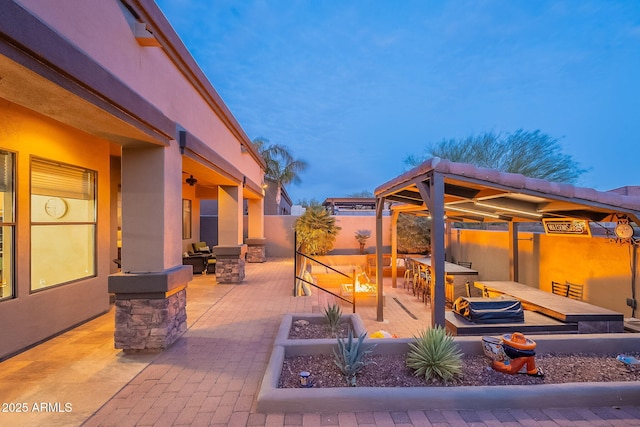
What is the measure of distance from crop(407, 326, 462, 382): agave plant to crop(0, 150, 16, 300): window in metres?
5.23

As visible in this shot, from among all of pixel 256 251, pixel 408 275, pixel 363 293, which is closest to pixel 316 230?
pixel 256 251

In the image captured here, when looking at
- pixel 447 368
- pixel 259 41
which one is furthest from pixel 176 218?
pixel 259 41

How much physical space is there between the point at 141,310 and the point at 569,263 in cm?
870

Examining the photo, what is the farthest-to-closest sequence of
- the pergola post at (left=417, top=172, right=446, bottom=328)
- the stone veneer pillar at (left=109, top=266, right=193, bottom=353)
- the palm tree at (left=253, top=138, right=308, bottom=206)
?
1. the palm tree at (left=253, top=138, right=308, bottom=206)
2. the pergola post at (left=417, top=172, right=446, bottom=328)
3. the stone veneer pillar at (left=109, top=266, right=193, bottom=353)

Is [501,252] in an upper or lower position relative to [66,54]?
lower

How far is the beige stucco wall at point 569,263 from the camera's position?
6.05 meters

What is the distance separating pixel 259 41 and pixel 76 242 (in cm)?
13250

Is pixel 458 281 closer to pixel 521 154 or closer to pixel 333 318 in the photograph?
pixel 333 318

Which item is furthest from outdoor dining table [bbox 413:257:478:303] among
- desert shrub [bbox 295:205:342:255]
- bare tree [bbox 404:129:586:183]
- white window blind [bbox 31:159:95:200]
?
bare tree [bbox 404:129:586:183]

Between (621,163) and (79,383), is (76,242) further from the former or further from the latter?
(621,163)

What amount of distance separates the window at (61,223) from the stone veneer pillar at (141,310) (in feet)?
5.11

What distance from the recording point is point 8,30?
2.00 m

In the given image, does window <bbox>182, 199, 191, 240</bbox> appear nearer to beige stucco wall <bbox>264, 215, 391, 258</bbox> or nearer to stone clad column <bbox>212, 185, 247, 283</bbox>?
stone clad column <bbox>212, 185, 247, 283</bbox>

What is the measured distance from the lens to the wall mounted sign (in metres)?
5.89
